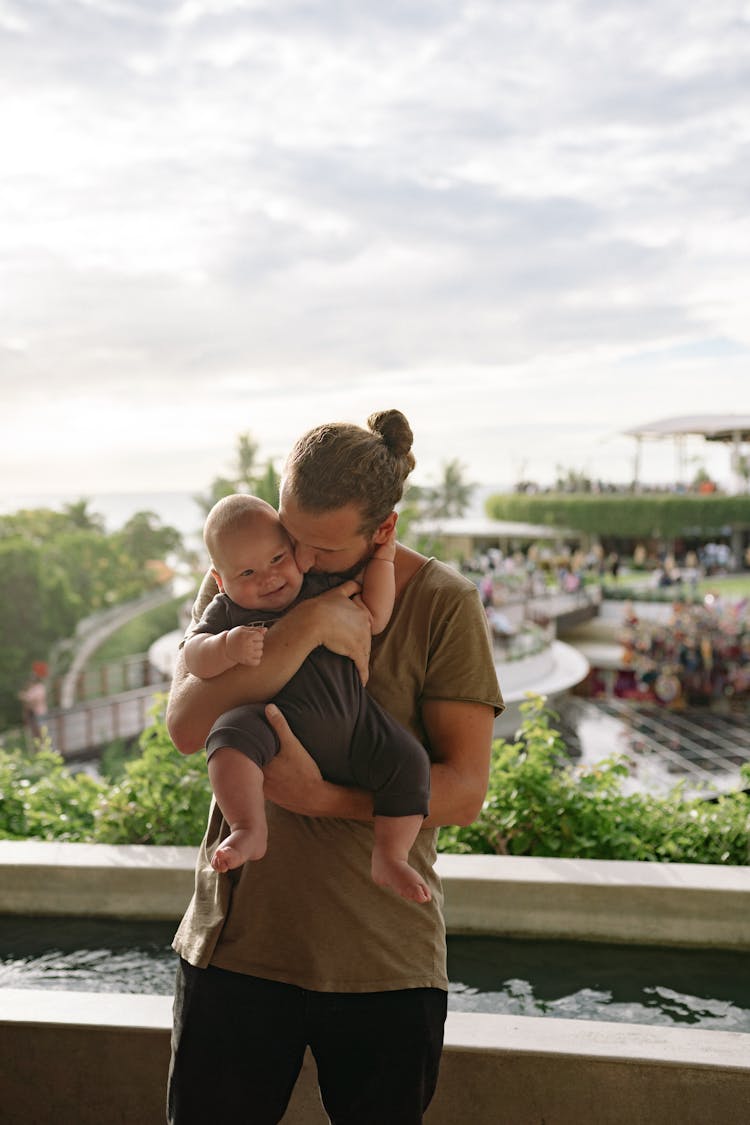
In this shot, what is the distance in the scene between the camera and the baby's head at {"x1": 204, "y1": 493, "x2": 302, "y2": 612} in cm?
118

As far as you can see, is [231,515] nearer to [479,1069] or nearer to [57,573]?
[479,1069]

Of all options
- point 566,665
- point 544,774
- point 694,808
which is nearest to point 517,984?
point 544,774

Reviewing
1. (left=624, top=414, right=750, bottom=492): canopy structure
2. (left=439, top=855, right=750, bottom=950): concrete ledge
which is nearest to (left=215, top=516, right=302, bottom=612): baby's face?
(left=439, top=855, right=750, bottom=950): concrete ledge

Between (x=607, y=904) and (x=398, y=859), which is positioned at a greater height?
(x=398, y=859)

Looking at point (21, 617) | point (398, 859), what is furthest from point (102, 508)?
point (398, 859)

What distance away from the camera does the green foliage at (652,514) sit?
42.2 m

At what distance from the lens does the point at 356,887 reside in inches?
46.3

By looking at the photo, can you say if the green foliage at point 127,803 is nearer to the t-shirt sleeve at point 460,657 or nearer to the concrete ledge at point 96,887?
the concrete ledge at point 96,887

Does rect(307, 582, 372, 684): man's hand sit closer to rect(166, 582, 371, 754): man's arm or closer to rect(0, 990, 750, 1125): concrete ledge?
rect(166, 582, 371, 754): man's arm

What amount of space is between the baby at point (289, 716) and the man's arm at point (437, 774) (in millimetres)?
21

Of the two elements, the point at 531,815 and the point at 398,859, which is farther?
the point at 531,815

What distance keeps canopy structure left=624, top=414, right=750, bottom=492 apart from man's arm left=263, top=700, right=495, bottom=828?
134ft

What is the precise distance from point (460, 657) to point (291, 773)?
0.25 meters

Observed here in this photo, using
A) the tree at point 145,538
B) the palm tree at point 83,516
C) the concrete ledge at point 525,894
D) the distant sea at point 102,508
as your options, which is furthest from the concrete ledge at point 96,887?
the palm tree at point 83,516
